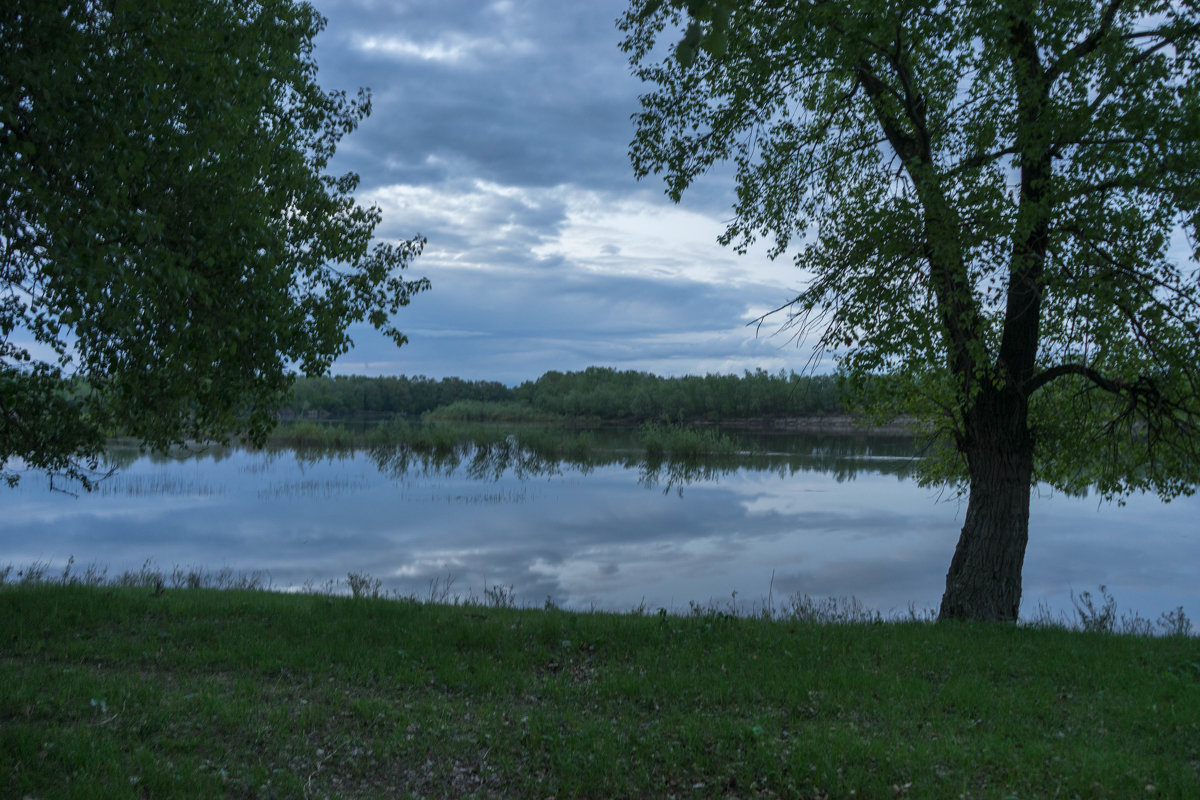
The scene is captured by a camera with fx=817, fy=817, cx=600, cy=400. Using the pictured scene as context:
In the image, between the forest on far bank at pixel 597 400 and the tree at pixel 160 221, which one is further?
the forest on far bank at pixel 597 400

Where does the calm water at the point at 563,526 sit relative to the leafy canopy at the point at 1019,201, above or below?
below

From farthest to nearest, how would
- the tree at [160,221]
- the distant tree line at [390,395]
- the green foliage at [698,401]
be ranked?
the distant tree line at [390,395] → the green foliage at [698,401] → the tree at [160,221]

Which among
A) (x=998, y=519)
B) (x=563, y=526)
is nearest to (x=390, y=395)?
(x=563, y=526)

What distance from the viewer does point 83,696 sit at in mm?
6758

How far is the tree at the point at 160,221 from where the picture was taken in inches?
217

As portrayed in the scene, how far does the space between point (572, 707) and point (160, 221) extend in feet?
16.5

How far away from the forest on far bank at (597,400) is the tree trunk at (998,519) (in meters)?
Answer: 58.8

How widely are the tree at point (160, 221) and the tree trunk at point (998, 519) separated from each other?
7.97 meters

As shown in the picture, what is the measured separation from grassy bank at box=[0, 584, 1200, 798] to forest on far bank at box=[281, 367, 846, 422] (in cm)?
6144

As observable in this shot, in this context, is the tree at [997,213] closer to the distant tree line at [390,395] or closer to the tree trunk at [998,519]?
the tree trunk at [998,519]

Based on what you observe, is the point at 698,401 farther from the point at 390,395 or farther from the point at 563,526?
the point at 563,526

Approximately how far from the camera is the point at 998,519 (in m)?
10.3

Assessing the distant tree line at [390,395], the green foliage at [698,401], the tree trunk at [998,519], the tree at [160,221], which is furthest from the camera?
the distant tree line at [390,395]

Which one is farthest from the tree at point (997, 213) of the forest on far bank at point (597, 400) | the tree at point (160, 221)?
the forest on far bank at point (597, 400)
